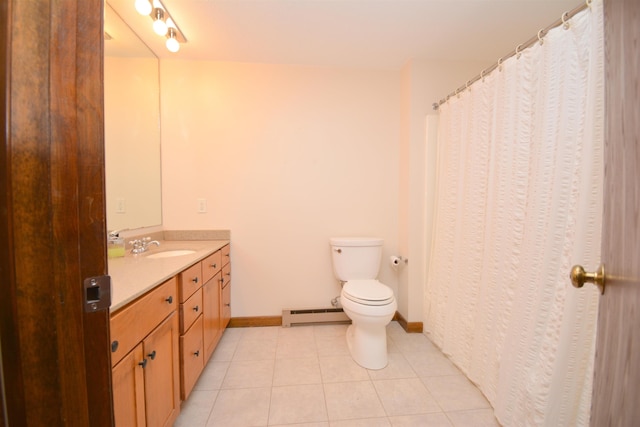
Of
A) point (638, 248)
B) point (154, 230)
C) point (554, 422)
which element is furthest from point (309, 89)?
point (554, 422)

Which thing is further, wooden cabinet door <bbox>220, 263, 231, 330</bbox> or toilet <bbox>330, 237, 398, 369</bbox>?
wooden cabinet door <bbox>220, 263, 231, 330</bbox>

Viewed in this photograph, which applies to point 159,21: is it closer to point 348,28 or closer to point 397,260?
point 348,28

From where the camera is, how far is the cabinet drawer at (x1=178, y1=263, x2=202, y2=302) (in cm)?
123

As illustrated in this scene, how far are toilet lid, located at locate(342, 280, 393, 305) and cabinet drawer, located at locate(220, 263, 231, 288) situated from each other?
91cm

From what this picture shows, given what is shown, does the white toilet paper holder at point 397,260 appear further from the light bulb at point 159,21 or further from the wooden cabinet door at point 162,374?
the light bulb at point 159,21

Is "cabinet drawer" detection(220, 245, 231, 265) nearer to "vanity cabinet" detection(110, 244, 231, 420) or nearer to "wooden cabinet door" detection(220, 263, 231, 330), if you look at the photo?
"wooden cabinet door" detection(220, 263, 231, 330)

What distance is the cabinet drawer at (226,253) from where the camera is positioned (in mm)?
1949

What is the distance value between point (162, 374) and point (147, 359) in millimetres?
169

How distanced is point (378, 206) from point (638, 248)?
71.6 inches

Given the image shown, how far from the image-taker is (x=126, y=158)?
1.65 metres

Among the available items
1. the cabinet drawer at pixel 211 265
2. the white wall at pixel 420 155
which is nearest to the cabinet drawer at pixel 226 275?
the cabinet drawer at pixel 211 265

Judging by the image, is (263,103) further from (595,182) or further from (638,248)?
(638,248)

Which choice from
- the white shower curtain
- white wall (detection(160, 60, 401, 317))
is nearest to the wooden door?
the white shower curtain

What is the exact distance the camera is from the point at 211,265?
167 centimetres
